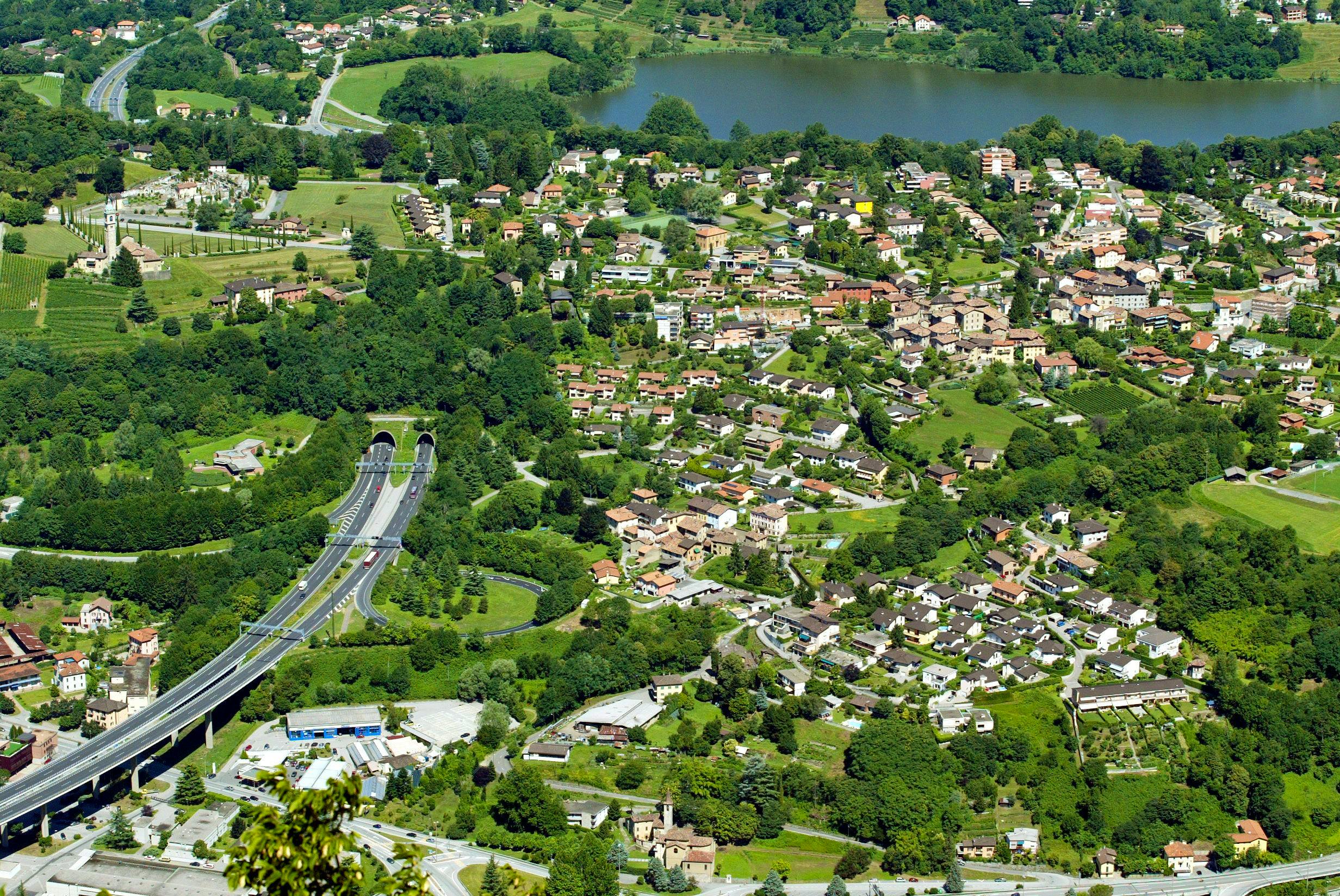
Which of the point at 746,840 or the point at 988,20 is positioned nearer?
the point at 746,840

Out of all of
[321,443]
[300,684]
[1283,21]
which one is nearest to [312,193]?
[321,443]

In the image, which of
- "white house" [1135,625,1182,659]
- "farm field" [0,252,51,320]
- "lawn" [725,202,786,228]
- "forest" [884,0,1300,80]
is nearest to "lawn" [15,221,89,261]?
"farm field" [0,252,51,320]

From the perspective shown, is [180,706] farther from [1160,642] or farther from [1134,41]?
[1134,41]

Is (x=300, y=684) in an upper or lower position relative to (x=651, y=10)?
lower

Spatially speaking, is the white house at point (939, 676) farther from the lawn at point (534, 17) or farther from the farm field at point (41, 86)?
the lawn at point (534, 17)

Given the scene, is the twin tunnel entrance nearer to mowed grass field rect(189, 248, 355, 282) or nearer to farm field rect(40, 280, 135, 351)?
farm field rect(40, 280, 135, 351)

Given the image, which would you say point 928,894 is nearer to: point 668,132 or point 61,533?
point 61,533

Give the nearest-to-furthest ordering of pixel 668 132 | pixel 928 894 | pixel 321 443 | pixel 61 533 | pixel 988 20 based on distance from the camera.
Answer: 1. pixel 928 894
2. pixel 61 533
3. pixel 321 443
4. pixel 668 132
5. pixel 988 20
